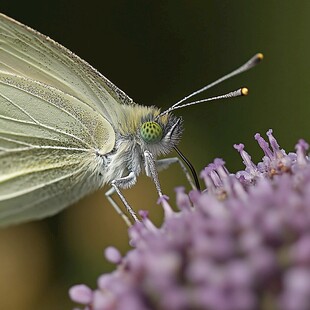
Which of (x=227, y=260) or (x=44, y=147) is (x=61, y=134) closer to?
(x=44, y=147)

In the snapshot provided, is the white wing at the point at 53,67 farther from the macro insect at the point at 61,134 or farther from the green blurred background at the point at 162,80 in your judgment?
the green blurred background at the point at 162,80

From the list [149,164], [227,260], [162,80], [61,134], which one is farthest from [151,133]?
[162,80]

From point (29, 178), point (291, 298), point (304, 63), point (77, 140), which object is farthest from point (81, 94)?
point (304, 63)

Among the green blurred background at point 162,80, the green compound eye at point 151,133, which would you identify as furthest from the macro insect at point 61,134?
the green blurred background at point 162,80

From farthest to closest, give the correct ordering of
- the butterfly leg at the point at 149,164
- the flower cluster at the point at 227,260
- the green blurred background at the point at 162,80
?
1. the green blurred background at the point at 162,80
2. the butterfly leg at the point at 149,164
3. the flower cluster at the point at 227,260

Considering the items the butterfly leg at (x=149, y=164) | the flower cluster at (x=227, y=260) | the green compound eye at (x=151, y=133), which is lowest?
the flower cluster at (x=227, y=260)

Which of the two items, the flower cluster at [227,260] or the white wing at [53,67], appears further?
the white wing at [53,67]
